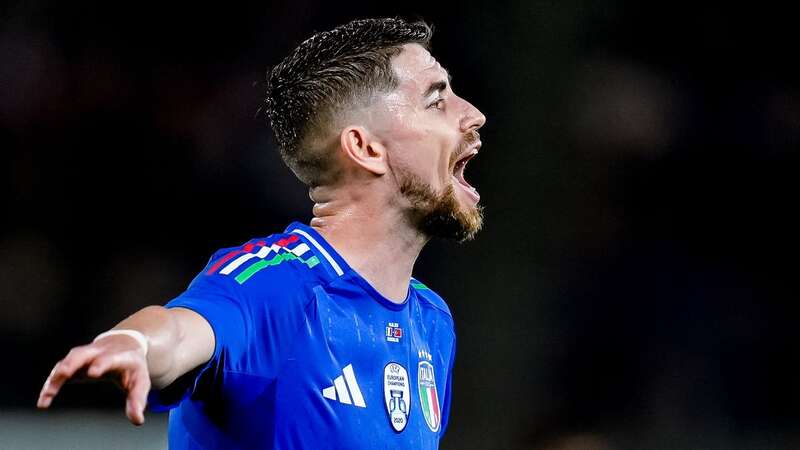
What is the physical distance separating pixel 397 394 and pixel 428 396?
19 centimetres

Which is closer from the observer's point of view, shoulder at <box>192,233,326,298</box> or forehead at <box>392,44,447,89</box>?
shoulder at <box>192,233,326,298</box>

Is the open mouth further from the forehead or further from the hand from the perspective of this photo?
the hand

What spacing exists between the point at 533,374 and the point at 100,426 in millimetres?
2283

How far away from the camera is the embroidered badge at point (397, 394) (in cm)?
250

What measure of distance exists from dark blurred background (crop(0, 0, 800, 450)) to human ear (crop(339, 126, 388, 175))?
2704 mm

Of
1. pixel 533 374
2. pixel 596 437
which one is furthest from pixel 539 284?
pixel 596 437

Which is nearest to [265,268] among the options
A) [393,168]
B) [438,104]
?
[393,168]

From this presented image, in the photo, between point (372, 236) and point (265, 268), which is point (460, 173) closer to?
point (372, 236)

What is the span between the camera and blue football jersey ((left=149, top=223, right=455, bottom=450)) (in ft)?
7.28

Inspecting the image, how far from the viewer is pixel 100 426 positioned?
16.0ft

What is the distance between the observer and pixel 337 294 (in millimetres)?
2525

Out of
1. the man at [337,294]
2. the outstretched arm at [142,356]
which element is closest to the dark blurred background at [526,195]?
the man at [337,294]

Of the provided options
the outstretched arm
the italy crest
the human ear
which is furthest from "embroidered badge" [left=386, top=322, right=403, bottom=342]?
the outstretched arm

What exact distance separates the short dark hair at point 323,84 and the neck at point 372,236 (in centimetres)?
13
